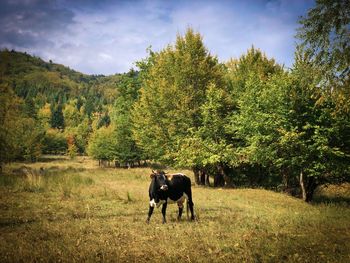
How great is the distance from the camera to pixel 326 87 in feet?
42.1

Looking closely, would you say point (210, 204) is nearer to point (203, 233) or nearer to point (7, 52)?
point (203, 233)

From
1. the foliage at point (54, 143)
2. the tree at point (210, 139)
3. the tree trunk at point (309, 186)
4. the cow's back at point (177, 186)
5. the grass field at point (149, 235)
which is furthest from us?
the foliage at point (54, 143)

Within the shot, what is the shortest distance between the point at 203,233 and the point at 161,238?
1.66 meters

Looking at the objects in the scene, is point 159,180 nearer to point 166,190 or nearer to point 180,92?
point 166,190

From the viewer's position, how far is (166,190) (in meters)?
13.3

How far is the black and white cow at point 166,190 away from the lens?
42.9 ft

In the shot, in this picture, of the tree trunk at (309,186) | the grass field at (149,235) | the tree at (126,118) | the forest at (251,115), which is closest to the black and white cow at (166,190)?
the grass field at (149,235)

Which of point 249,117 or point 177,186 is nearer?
point 177,186

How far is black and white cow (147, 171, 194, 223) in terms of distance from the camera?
515 inches

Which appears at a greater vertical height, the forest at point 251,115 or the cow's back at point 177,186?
the forest at point 251,115

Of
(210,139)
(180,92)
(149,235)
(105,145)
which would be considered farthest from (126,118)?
(149,235)

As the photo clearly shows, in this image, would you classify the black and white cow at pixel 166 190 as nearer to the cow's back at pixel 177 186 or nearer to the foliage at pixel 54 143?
the cow's back at pixel 177 186

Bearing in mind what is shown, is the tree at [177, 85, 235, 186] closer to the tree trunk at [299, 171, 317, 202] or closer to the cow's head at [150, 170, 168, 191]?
the tree trunk at [299, 171, 317, 202]

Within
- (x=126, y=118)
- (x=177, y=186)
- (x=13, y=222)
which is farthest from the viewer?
(x=126, y=118)
